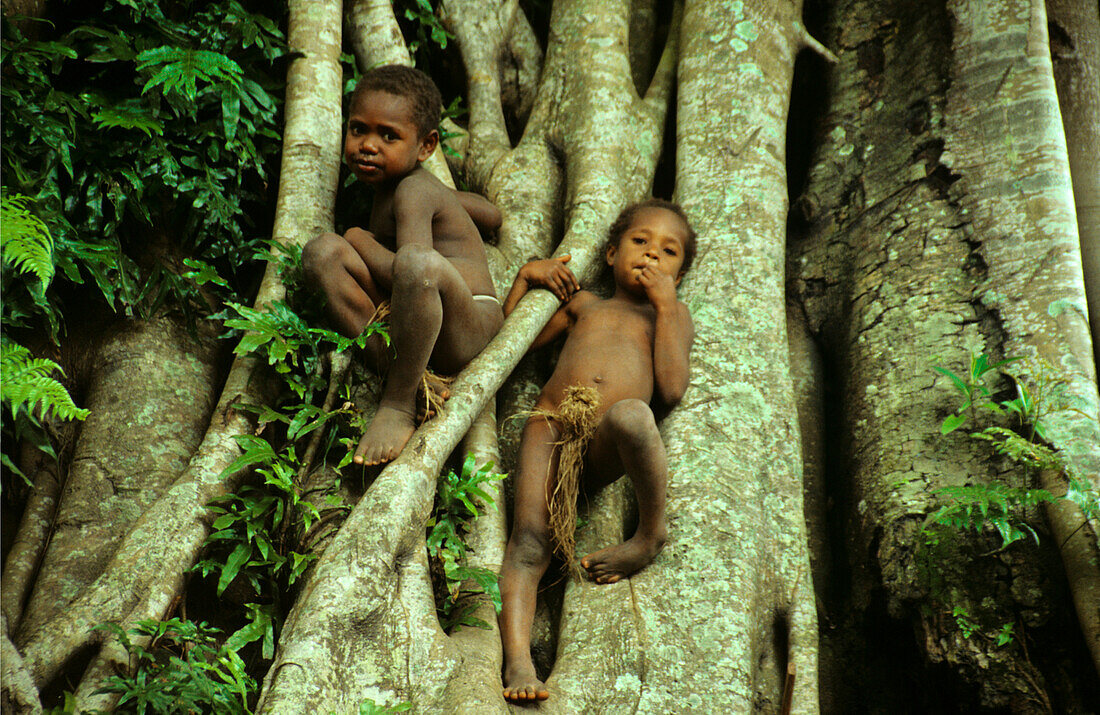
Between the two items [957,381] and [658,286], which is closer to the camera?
[957,381]

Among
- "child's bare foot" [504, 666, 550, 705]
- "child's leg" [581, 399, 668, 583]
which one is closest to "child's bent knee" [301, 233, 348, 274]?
"child's leg" [581, 399, 668, 583]

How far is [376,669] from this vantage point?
2.37 meters

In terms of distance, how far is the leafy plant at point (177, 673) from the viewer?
224cm

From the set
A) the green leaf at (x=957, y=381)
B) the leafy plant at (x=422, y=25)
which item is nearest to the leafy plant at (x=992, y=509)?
the green leaf at (x=957, y=381)

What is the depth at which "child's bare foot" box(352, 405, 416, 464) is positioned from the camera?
2.84 meters

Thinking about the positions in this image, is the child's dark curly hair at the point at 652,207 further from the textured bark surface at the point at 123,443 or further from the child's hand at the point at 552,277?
the textured bark surface at the point at 123,443

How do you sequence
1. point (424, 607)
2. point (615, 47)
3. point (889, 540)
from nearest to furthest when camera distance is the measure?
point (424, 607) < point (889, 540) < point (615, 47)

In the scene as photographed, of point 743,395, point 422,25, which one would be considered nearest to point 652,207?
point 743,395

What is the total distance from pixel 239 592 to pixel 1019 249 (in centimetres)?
345

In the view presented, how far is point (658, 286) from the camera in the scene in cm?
351

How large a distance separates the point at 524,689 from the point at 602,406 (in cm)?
112

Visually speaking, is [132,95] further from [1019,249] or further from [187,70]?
[1019,249]

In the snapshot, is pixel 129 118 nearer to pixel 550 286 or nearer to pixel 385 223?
pixel 385 223

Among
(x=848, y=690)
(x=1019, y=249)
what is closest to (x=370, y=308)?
(x=848, y=690)
